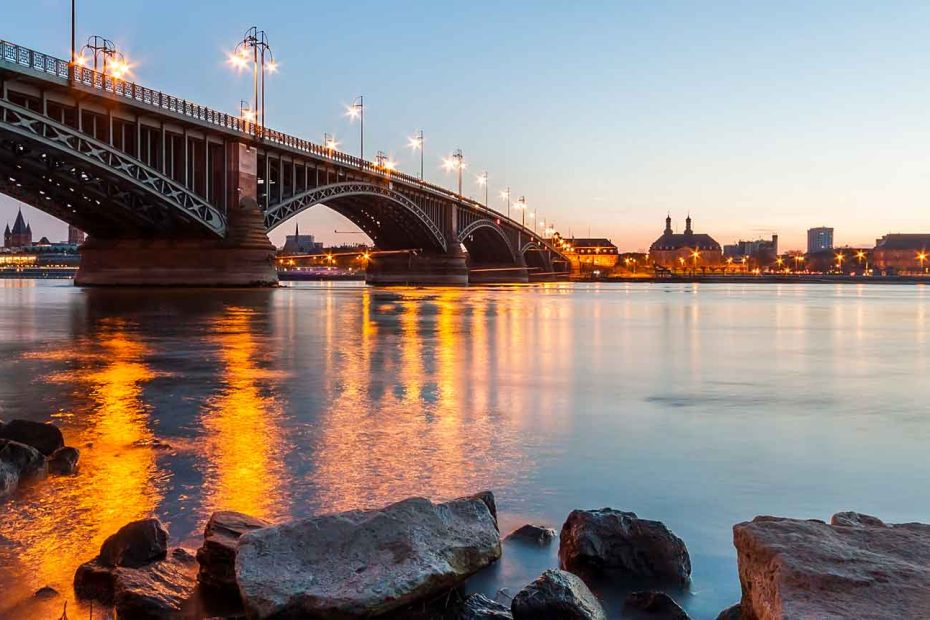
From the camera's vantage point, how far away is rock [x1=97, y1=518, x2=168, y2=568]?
4633mm

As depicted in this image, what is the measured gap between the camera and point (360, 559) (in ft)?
13.8

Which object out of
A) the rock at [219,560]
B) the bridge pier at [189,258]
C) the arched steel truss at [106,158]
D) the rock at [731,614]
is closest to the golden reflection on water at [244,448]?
the rock at [219,560]

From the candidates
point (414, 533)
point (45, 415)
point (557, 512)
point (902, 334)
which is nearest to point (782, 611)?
point (414, 533)

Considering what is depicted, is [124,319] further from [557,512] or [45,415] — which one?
[557,512]

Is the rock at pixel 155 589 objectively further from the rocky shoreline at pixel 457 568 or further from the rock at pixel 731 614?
the rock at pixel 731 614

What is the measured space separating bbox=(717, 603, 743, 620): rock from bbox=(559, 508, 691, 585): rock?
0.64 meters

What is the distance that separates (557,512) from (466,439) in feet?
8.35

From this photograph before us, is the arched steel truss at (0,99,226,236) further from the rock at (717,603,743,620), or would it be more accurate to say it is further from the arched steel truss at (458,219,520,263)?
the arched steel truss at (458,219,520,263)

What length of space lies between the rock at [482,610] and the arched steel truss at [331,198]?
6017 centimetres

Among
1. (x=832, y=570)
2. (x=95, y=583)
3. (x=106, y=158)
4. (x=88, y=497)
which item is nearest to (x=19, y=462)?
(x=88, y=497)

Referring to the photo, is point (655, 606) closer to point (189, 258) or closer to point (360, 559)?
point (360, 559)

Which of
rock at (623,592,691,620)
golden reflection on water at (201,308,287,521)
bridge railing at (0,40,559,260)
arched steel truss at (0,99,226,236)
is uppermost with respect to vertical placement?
bridge railing at (0,40,559,260)

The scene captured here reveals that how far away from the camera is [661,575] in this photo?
4.87m

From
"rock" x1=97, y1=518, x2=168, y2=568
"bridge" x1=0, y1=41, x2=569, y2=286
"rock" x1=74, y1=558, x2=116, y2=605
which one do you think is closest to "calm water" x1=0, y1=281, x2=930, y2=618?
"rock" x1=74, y1=558, x2=116, y2=605
